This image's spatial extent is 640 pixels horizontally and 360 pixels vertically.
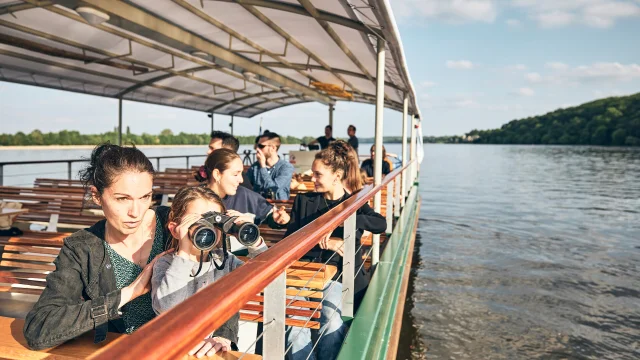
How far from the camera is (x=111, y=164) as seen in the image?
6.59 ft

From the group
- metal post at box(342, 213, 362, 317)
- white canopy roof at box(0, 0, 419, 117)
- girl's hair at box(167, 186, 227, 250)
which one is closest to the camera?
girl's hair at box(167, 186, 227, 250)

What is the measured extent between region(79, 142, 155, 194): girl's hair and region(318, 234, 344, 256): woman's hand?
156 cm

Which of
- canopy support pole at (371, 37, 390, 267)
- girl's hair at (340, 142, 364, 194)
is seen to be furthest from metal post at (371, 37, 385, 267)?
girl's hair at (340, 142, 364, 194)

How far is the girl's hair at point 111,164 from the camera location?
201cm

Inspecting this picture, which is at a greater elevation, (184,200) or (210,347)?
(184,200)

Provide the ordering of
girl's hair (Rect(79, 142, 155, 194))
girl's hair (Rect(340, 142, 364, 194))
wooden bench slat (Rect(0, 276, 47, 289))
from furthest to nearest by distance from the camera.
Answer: girl's hair (Rect(340, 142, 364, 194)), wooden bench slat (Rect(0, 276, 47, 289)), girl's hair (Rect(79, 142, 155, 194))

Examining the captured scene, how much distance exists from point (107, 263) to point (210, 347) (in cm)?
54

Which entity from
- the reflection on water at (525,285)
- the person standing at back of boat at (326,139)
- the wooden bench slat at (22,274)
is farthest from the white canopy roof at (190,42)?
the reflection on water at (525,285)

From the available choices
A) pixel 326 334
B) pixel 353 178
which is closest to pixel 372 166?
pixel 353 178

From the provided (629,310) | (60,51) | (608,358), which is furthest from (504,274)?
(60,51)

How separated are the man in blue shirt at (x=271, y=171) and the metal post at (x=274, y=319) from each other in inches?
166

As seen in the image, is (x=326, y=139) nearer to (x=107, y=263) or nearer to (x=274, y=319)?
(x=107, y=263)

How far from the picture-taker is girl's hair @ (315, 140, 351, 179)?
376 cm

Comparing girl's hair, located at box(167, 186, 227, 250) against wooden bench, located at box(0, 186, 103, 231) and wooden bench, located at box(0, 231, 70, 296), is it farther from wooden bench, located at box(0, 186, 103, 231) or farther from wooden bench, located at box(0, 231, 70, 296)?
wooden bench, located at box(0, 186, 103, 231)
